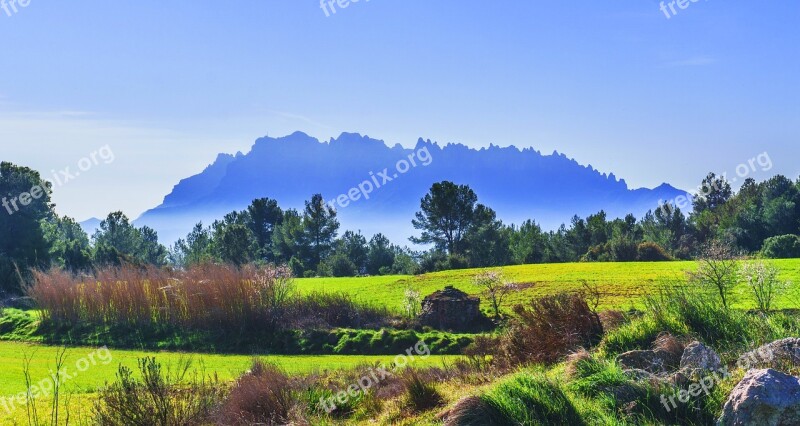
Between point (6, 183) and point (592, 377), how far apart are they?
218 feet

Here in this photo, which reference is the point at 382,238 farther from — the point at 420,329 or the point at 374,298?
the point at 420,329

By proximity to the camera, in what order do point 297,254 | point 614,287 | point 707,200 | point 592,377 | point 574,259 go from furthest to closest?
1. point 707,200
2. point 297,254
3. point 574,259
4. point 614,287
5. point 592,377

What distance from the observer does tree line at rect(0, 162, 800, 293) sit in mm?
60906

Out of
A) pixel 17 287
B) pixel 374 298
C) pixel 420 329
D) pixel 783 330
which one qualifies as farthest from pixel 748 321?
pixel 17 287

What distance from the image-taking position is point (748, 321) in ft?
33.9

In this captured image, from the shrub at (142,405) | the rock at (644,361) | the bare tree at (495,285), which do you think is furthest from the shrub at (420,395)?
the bare tree at (495,285)

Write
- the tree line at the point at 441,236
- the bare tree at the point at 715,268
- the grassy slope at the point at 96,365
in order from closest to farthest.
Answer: the grassy slope at the point at 96,365
the bare tree at the point at 715,268
the tree line at the point at 441,236

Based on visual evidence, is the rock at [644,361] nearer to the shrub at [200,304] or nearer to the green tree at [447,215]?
the shrub at [200,304]

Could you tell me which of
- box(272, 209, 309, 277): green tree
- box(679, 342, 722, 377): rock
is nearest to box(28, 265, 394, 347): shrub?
box(679, 342, 722, 377): rock

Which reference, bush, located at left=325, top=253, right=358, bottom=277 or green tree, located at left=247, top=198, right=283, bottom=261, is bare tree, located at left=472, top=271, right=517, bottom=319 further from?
green tree, located at left=247, top=198, right=283, bottom=261

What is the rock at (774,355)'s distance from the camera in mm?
8266

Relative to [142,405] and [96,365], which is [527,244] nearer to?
[96,365]
